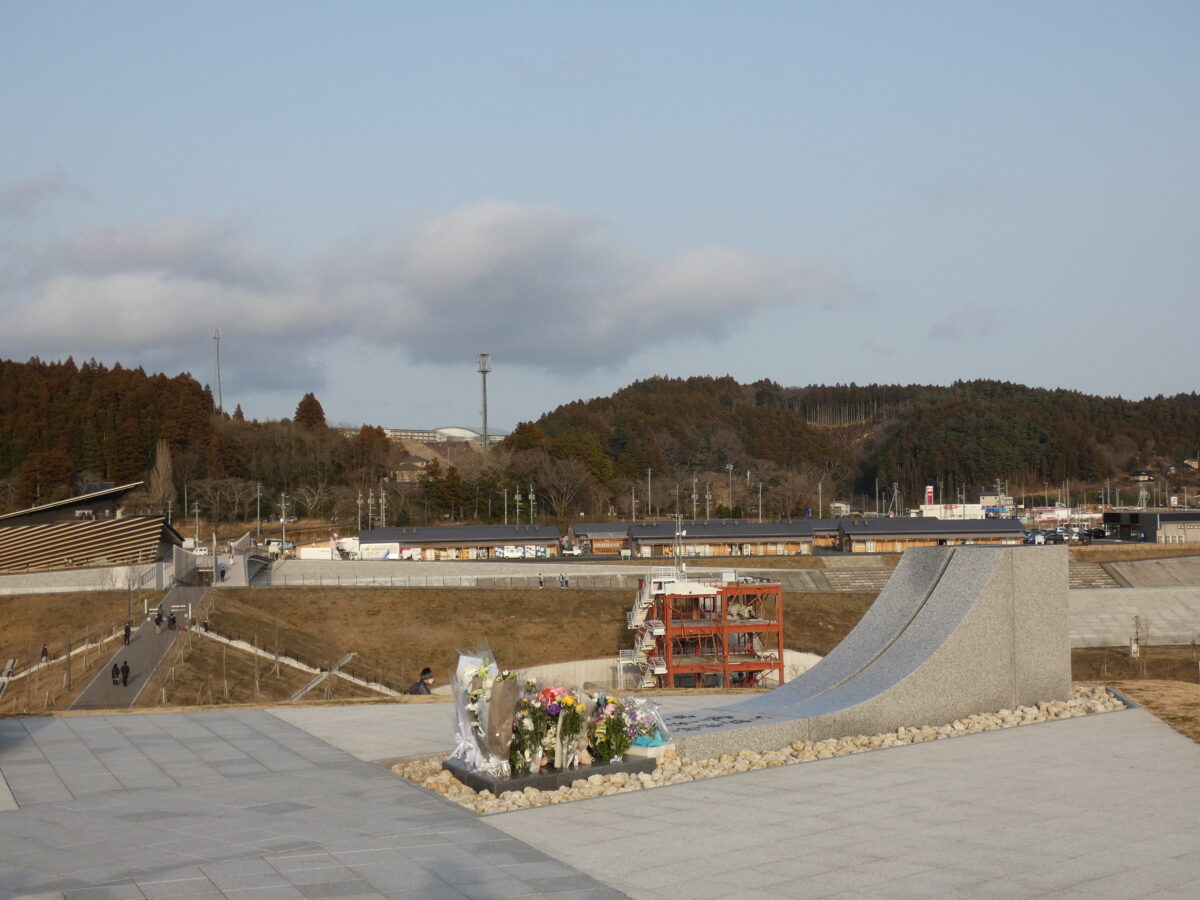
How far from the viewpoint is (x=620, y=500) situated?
96250mm

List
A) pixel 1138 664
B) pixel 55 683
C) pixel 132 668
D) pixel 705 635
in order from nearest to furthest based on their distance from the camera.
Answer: pixel 55 683 < pixel 132 668 < pixel 1138 664 < pixel 705 635

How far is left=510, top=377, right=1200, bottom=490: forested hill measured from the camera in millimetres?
121125

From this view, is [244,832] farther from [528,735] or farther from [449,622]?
[449,622]

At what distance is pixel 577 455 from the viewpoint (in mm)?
93500

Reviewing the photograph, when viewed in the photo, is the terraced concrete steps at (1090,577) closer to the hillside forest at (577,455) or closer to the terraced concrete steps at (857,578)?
the terraced concrete steps at (857,578)

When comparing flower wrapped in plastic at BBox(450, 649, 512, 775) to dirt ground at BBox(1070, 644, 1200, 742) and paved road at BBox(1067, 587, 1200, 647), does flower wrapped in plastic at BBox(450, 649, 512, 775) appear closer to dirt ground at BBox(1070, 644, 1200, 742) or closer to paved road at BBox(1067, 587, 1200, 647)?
dirt ground at BBox(1070, 644, 1200, 742)

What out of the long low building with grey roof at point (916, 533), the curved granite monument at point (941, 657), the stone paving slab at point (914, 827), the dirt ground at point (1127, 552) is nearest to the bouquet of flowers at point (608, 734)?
the stone paving slab at point (914, 827)

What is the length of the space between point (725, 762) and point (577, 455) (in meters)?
82.7

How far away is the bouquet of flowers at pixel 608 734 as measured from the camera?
10.4m

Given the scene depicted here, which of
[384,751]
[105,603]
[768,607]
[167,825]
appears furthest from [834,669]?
[105,603]

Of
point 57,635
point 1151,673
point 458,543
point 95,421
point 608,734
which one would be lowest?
point 1151,673

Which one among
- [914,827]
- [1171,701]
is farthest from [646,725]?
[1171,701]

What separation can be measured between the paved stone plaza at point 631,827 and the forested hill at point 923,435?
9842 centimetres

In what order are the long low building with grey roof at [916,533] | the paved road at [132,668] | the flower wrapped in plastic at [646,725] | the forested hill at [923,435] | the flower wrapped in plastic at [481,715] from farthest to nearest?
1. the forested hill at [923,435]
2. the long low building with grey roof at [916,533]
3. the paved road at [132,668]
4. the flower wrapped in plastic at [646,725]
5. the flower wrapped in plastic at [481,715]
